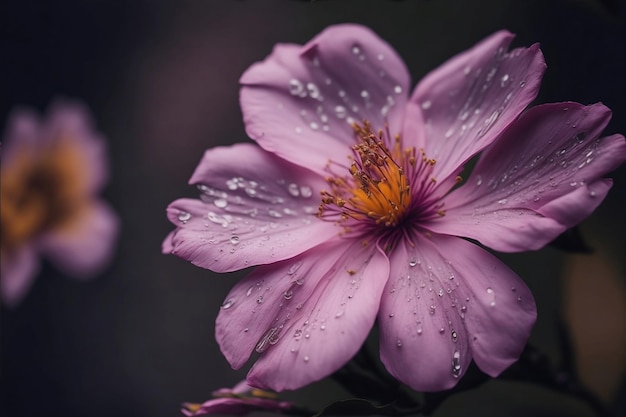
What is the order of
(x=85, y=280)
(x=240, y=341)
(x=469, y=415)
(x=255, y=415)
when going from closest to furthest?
(x=240, y=341)
(x=469, y=415)
(x=255, y=415)
(x=85, y=280)

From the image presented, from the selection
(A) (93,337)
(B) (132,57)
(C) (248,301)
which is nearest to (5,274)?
(A) (93,337)

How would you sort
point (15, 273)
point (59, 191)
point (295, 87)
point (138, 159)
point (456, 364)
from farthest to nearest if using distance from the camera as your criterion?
point (138, 159)
point (59, 191)
point (15, 273)
point (295, 87)
point (456, 364)

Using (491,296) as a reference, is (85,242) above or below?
below

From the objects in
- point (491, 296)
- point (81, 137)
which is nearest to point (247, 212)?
point (491, 296)

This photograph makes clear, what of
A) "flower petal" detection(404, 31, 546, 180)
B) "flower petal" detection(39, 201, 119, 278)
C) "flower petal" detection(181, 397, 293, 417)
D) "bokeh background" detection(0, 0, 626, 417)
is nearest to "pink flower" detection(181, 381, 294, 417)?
"flower petal" detection(181, 397, 293, 417)

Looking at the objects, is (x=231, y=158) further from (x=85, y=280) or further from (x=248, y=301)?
(x=85, y=280)

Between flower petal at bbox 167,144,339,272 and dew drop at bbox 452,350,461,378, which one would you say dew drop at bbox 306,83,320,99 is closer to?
flower petal at bbox 167,144,339,272

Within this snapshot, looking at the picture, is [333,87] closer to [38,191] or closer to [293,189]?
[293,189]
